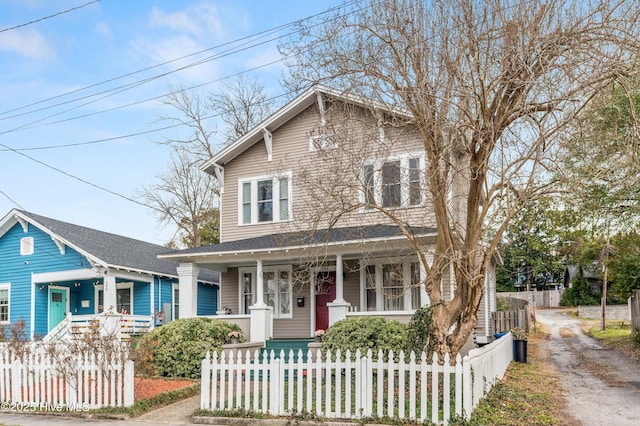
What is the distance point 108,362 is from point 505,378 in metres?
8.73

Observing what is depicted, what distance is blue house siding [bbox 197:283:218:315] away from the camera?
1085 inches

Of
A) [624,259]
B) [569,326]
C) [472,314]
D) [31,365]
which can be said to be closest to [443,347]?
[472,314]

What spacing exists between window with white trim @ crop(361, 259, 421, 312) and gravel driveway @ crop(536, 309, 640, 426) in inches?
174

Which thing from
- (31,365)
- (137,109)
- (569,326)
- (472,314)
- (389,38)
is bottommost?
(569,326)

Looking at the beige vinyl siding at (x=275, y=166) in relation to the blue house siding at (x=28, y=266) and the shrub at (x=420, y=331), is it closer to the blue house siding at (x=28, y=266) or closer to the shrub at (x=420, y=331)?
the shrub at (x=420, y=331)

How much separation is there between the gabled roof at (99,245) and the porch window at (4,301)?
2147 mm

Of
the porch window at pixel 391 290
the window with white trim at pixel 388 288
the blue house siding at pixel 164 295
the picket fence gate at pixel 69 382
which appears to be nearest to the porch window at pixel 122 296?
the blue house siding at pixel 164 295

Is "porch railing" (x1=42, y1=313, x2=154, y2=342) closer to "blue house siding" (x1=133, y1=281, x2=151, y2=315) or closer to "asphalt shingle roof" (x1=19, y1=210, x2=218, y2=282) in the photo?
"blue house siding" (x1=133, y1=281, x2=151, y2=315)

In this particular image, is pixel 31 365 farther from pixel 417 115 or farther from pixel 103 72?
pixel 103 72

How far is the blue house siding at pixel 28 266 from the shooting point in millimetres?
23180

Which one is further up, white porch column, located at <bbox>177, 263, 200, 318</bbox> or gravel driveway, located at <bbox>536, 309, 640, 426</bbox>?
white porch column, located at <bbox>177, 263, 200, 318</bbox>

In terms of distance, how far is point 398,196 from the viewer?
14.2 metres

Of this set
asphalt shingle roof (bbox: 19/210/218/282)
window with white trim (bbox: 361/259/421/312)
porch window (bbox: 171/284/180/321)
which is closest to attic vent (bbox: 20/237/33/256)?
asphalt shingle roof (bbox: 19/210/218/282)

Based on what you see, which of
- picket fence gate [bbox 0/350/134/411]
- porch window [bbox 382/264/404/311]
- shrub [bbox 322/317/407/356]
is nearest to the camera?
picket fence gate [bbox 0/350/134/411]
